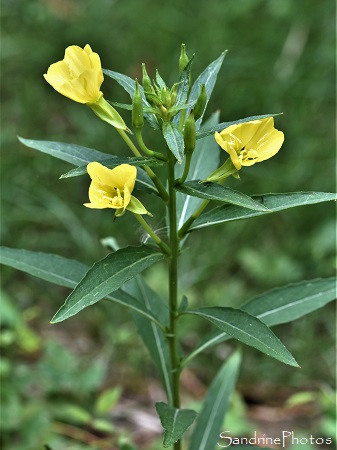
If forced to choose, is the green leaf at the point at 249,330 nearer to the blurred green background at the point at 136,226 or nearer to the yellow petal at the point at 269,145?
the yellow petal at the point at 269,145

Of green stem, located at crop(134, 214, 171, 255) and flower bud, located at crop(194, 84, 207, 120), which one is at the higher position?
flower bud, located at crop(194, 84, 207, 120)

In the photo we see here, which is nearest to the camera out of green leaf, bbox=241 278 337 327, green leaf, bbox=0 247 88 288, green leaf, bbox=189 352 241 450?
green leaf, bbox=0 247 88 288

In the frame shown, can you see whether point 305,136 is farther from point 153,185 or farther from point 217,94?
point 153,185

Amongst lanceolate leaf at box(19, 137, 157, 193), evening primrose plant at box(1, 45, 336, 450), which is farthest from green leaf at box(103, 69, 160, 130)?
lanceolate leaf at box(19, 137, 157, 193)

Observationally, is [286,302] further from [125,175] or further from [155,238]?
[125,175]

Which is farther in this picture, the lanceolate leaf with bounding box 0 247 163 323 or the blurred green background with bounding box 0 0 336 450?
the blurred green background with bounding box 0 0 336 450

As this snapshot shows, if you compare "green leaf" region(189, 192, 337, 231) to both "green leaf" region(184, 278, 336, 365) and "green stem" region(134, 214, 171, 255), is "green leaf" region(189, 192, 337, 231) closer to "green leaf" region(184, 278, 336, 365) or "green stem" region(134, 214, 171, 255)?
"green stem" region(134, 214, 171, 255)

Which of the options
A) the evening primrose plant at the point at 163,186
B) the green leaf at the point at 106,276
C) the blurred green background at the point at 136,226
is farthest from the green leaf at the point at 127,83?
the blurred green background at the point at 136,226
